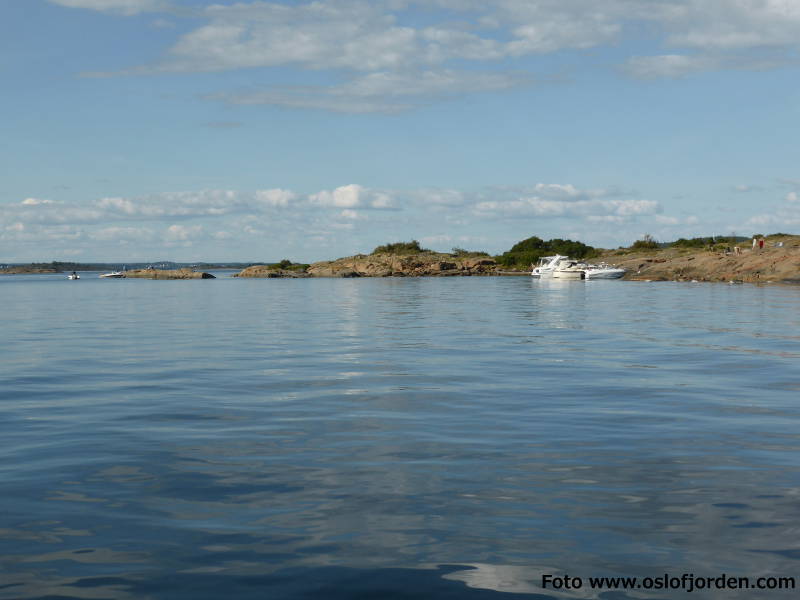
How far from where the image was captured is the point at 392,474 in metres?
11.1

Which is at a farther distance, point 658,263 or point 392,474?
point 658,263

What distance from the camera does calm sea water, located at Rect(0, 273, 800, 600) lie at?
7613 mm

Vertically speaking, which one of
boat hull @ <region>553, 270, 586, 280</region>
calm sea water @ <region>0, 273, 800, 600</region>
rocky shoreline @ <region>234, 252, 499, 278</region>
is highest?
rocky shoreline @ <region>234, 252, 499, 278</region>

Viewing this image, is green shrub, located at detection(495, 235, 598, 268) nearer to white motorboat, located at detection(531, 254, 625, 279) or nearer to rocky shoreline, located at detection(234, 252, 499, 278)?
rocky shoreline, located at detection(234, 252, 499, 278)

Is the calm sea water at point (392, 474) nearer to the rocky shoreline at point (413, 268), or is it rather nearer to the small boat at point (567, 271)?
the small boat at point (567, 271)

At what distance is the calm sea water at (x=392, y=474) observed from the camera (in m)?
7.61

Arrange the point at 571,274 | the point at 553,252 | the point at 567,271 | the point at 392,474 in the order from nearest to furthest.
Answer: the point at 392,474
the point at 571,274
the point at 567,271
the point at 553,252

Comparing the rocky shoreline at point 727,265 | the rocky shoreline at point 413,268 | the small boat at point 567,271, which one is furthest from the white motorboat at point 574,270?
the rocky shoreline at point 413,268

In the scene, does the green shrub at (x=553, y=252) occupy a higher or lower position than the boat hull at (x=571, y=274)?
higher

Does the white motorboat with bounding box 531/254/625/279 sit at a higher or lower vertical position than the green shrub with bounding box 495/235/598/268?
lower

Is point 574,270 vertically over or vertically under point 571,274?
over

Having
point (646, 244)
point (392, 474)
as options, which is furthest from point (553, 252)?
point (392, 474)

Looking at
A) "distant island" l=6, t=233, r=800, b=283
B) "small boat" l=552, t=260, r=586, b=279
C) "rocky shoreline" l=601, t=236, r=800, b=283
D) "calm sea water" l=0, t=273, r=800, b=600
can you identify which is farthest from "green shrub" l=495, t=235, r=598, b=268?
"calm sea water" l=0, t=273, r=800, b=600

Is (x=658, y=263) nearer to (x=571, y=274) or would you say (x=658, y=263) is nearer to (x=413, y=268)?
(x=571, y=274)
